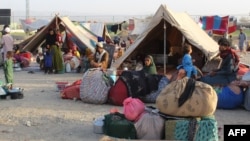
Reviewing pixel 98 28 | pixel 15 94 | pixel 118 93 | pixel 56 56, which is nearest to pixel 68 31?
pixel 56 56

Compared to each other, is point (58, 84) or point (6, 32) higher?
point (6, 32)

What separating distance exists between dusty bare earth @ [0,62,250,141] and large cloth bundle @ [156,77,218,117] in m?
1.13

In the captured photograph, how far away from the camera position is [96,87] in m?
8.93

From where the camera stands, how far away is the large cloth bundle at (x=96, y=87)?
29.2 ft

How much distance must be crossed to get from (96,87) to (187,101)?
3.23 meters

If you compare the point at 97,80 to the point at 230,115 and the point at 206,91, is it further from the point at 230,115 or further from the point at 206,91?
the point at 206,91

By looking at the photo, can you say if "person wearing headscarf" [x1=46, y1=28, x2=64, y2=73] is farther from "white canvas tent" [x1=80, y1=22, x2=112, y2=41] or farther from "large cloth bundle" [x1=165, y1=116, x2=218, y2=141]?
"large cloth bundle" [x1=165, y1=116, x2=218, y2=141]

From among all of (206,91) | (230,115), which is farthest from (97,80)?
(206,91)

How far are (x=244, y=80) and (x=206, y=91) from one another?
2.86m

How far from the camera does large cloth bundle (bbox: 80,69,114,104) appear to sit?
8.89m

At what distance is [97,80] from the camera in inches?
352

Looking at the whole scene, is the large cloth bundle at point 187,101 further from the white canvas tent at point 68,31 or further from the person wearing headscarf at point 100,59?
the white canvas tent at point 68,31

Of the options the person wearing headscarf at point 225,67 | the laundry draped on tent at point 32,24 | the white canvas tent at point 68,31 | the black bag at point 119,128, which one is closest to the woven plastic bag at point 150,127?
the black bag at point 119,128

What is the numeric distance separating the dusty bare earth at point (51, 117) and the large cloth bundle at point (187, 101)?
44.6 inches
